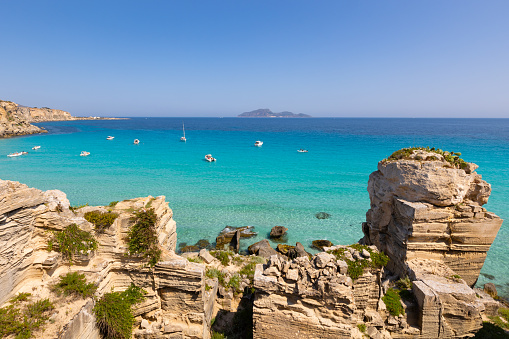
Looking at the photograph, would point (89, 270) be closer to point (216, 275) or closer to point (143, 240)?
point (143, 240)

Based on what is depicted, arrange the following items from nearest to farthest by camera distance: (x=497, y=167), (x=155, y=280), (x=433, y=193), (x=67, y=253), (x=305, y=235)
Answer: (x=67, y=253) < (x=155, y=280) < (x=433, y=193) < (x=305, y=235) < (x=497, y=167)

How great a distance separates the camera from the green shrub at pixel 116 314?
7.70 meters

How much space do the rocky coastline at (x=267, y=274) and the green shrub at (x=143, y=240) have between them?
37 millimetres

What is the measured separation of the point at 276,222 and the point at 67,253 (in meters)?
17.8

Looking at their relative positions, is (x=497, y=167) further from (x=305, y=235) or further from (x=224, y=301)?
(x=224, y=301)

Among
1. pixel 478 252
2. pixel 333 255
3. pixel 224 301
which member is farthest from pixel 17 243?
pixel 478 252

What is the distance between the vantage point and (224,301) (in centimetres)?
1127

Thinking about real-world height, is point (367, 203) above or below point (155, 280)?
below

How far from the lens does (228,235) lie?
20.2m

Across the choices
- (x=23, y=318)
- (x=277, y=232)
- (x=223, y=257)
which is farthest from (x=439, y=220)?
(x=23, y=318)

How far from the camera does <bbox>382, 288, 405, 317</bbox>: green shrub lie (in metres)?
9.40

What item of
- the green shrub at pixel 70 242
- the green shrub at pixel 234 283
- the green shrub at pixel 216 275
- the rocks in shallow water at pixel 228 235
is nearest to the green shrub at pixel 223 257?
the green shrub at pixel 216 275

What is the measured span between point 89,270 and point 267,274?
19.5 feet

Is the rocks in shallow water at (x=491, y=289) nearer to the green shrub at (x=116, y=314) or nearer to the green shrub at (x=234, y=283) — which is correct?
the green shrub at (x=234, y=283)
